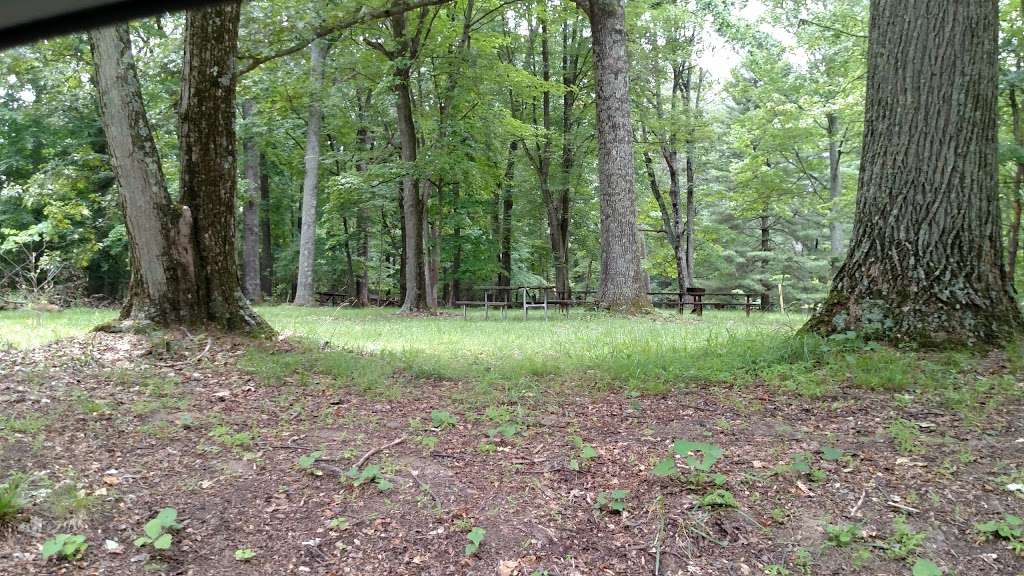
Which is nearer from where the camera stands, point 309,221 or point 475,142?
point 475,142

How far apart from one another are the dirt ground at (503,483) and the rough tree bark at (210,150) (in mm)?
1899

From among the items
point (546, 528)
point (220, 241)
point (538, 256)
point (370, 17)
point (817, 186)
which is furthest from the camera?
point (538, 256)

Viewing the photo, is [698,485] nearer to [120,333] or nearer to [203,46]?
[120,333]

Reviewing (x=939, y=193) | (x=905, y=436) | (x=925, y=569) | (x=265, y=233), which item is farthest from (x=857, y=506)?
(x=265, y=233)

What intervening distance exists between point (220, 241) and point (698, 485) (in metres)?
5.45

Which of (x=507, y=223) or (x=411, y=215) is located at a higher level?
(x=507, y=223)

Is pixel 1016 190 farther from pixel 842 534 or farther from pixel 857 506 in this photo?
pixel 842 534

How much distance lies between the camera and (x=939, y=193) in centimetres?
488

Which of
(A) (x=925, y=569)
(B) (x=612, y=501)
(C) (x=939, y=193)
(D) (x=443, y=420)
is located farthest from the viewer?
(C) (x=939, y=193)

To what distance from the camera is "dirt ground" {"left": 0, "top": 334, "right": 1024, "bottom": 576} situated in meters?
2.70

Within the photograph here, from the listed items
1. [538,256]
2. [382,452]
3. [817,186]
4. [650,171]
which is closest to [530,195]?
[650,171]

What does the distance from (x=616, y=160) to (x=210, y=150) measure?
7.69 meters

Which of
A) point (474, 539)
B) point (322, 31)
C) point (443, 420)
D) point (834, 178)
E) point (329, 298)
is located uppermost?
point (322, 31)

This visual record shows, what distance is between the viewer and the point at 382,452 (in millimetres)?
3611
